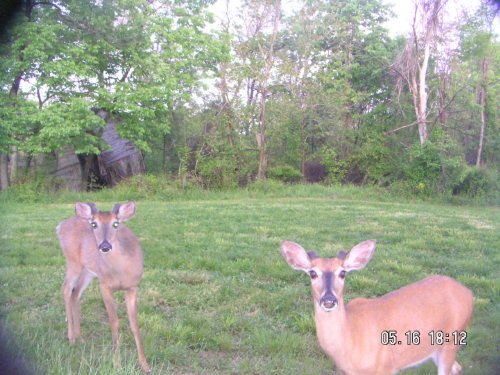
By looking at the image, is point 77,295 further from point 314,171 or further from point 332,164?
point 332,164

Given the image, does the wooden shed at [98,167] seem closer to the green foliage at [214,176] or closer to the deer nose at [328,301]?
the green foliage at [214,176]

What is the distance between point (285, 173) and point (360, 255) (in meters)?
13.1

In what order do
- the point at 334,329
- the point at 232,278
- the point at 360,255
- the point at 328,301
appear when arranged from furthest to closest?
1. the point at 232,278
2. the point at 334,329
3. the point at 360,255
4. the point at 328,301

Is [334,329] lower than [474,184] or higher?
lower

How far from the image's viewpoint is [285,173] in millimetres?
15531

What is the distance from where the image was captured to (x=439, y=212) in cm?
913

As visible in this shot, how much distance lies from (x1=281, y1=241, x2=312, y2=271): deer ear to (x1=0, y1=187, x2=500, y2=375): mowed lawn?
118 cm

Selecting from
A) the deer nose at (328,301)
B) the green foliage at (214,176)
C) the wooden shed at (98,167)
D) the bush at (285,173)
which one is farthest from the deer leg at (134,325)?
the bush at (285,173)

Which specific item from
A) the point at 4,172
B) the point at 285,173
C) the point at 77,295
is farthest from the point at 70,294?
the point at 285,173

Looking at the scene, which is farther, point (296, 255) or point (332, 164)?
point (332, 164)

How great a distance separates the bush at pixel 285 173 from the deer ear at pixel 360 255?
37.3ft

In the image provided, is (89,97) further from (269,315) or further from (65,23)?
(269,315)

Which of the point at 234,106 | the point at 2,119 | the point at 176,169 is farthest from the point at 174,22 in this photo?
the point at 2,119

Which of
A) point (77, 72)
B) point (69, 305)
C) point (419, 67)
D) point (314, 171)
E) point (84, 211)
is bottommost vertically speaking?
point (69, 305)
